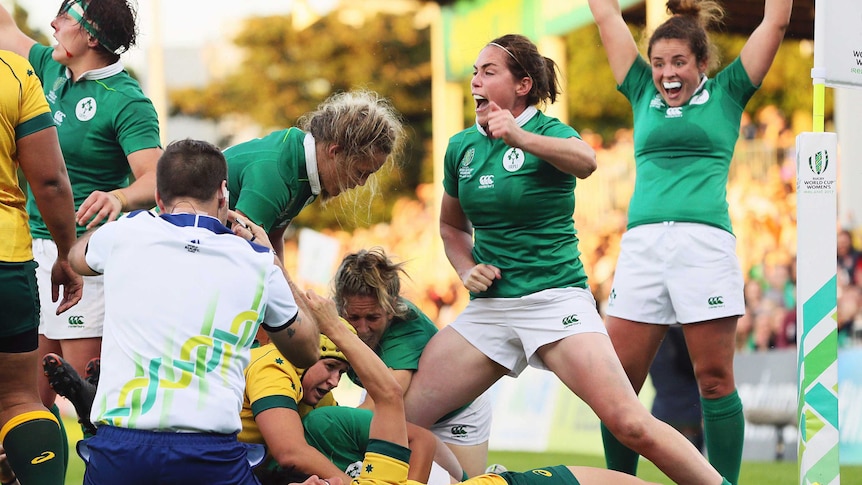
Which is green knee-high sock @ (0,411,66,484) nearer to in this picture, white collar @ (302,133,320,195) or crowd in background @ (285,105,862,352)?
white collar @ (302,133,320,195)

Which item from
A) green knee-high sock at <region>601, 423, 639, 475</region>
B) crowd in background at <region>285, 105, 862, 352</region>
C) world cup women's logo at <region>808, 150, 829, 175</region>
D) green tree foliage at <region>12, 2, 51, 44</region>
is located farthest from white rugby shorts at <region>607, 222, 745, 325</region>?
green tree foliage at <region>12, 2, 51, 44</region>

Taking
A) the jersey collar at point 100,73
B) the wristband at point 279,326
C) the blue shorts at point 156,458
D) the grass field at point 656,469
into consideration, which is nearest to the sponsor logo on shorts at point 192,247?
the wristband at point 279,326

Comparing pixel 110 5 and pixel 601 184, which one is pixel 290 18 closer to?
pixel 601 184

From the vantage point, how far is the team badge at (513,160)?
4508 millimetres

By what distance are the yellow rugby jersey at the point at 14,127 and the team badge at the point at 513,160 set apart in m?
1.76

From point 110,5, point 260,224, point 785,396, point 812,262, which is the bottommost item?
point 785,396

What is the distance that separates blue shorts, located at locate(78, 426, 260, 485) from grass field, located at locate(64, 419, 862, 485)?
3.57 metres

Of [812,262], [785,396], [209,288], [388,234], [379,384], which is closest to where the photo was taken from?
[209,288]

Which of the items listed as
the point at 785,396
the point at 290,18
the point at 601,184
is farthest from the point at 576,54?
the point at 785,396

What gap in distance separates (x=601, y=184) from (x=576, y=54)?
951 cm

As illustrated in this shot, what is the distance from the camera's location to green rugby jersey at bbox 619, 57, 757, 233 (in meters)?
4.98

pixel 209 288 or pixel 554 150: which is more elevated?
pixel 554 150

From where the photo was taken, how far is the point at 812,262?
4.20 metres

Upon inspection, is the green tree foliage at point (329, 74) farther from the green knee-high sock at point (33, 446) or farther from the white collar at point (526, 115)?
the green knee-high sock at point (33, 446)
